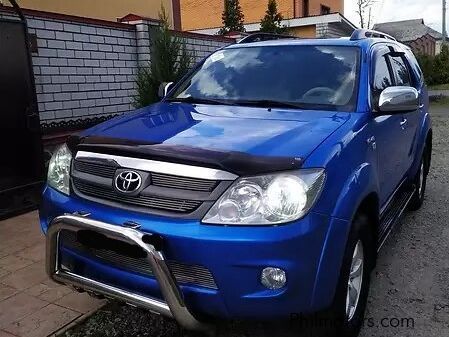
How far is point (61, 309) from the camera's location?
11.1 ft

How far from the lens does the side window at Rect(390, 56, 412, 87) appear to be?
4496mm

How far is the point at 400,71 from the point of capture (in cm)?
474

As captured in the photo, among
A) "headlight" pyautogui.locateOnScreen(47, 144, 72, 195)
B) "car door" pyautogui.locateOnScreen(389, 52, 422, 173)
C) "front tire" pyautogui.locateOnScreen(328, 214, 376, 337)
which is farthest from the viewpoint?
"car door" pyautogui.locateOnScreen(389, 52, 422, 173)

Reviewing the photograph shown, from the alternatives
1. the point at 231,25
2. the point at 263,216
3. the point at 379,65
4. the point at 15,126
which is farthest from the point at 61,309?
the point at 231,25

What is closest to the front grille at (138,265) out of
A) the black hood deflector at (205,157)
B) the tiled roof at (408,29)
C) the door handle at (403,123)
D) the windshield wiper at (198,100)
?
the black hood deflector at (205,157)

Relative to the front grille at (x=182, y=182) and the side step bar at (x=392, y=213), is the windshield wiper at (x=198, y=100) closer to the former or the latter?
the front grille at (x=182, y=182)

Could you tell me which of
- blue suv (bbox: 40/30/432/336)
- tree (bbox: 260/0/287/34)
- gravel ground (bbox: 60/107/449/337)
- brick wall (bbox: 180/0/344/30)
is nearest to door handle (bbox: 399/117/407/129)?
blue suv (bbox: 40/30/432/336)

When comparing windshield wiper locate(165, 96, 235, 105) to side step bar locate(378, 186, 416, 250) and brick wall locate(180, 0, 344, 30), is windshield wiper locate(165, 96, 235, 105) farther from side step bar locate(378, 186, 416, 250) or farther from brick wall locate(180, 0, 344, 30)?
brick wall locate(180, 0, 344, 30)

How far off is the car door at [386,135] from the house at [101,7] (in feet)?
20.1

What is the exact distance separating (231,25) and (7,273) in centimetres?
2103

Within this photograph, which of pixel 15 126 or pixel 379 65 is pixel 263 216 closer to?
pixel 379 65

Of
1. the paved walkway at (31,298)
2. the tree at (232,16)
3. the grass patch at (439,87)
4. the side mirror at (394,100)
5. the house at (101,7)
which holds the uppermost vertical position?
the tree at (232,16)

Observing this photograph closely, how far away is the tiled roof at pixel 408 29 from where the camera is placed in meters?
57.9

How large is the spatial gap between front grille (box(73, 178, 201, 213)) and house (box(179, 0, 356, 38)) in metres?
19.1
